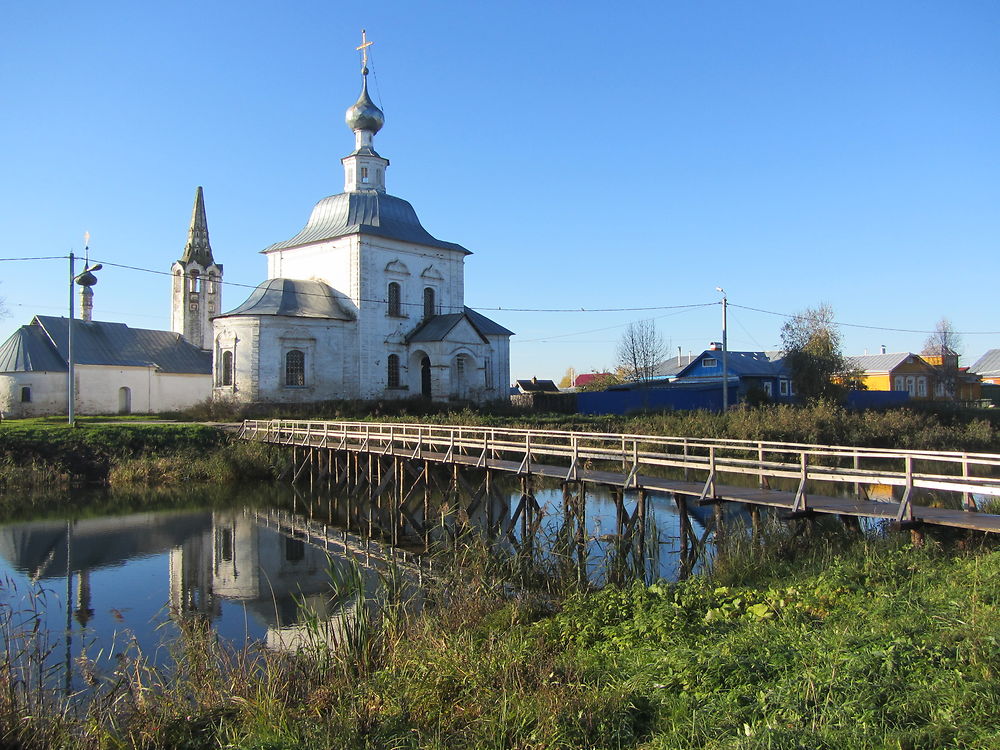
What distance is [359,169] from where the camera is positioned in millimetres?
36375

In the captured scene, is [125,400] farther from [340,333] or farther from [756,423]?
[756,423]

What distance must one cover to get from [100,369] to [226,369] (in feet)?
28.1

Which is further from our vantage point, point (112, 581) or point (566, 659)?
point (112, 581)

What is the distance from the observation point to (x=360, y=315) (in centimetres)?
3250

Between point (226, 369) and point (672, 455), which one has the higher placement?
point (226, 369)

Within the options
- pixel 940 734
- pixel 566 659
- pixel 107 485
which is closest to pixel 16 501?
pixel 107 485

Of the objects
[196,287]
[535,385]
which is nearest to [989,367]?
[535,385]

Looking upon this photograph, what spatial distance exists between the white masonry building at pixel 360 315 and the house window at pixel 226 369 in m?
0.04

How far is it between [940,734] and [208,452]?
24452 millimetres

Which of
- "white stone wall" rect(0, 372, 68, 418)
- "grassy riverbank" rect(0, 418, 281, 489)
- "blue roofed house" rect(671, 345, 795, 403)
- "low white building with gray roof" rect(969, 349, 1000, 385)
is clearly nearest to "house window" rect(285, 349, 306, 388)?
Answer: "grassy riverbank" rect(0, 418, 281, 489)

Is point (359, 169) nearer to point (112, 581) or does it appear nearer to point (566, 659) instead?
point (112, 581)

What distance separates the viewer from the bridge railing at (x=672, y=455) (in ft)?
30.7

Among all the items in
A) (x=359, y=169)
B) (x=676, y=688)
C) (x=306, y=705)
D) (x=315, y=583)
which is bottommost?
(x=315, y=583)

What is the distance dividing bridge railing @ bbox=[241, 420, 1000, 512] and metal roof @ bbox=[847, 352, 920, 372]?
36.1 m
